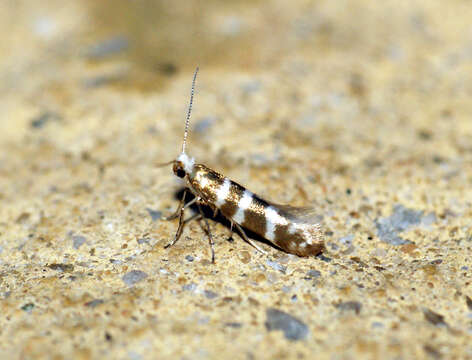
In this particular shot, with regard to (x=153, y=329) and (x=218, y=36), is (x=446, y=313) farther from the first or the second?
(x=218, y=36)

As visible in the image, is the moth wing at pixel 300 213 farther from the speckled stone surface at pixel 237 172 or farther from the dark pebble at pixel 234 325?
the dark pebble at pixel 234 325

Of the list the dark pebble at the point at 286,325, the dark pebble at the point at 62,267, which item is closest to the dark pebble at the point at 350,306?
the dark pebble at the point at 286,325

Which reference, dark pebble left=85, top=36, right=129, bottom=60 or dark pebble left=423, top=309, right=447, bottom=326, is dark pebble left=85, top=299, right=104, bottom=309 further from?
dark pebble left=85, top=36, right=129, bottom=60

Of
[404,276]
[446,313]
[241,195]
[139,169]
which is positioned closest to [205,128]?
[139,169]

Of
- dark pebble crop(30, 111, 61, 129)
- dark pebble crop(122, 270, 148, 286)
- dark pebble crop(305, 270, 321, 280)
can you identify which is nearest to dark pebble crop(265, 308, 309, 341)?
dark pebble crop(305, 270, 321, 280)

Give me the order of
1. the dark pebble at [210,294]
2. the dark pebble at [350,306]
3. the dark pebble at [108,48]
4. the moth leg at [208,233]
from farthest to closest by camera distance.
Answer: the dark pebble at [108,48] → the moth leg at [208,233] → the dark pebble at [210,294] → the dark pebble at [350,306]

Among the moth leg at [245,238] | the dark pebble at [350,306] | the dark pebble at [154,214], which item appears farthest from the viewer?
the dark pebble at [154,214]
